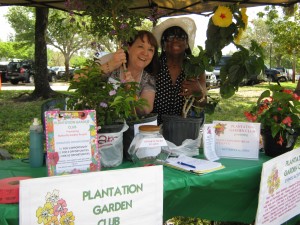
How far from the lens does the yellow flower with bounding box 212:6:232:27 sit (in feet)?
5.75

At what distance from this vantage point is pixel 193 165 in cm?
161

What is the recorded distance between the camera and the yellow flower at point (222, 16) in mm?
1754

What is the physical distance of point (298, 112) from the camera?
1811mm

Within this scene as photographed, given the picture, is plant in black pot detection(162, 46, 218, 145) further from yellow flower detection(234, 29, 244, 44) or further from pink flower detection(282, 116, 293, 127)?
pink flower detection(282, 116, 293, 127)

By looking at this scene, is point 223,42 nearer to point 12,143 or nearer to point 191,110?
point 191,110

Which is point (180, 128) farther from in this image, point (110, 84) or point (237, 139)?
point (110, 84)

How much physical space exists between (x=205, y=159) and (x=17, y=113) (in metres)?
6.51

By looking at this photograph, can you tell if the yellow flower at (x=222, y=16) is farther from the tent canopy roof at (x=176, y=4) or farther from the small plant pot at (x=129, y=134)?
the tent canopy roof at (x=176, y=4)

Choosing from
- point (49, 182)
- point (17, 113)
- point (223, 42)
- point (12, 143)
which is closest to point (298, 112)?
point (223, 42)

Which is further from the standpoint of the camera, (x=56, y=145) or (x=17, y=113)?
(x=17, y=113)

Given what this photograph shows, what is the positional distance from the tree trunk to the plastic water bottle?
325 inches

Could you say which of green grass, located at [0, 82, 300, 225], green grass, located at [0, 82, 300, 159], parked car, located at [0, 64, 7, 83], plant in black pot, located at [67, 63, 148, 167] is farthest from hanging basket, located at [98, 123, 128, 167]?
parked car, located at [0, 64, 7, 83]

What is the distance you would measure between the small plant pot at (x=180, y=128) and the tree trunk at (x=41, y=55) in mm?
8149

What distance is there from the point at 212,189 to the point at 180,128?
396 millimetres
